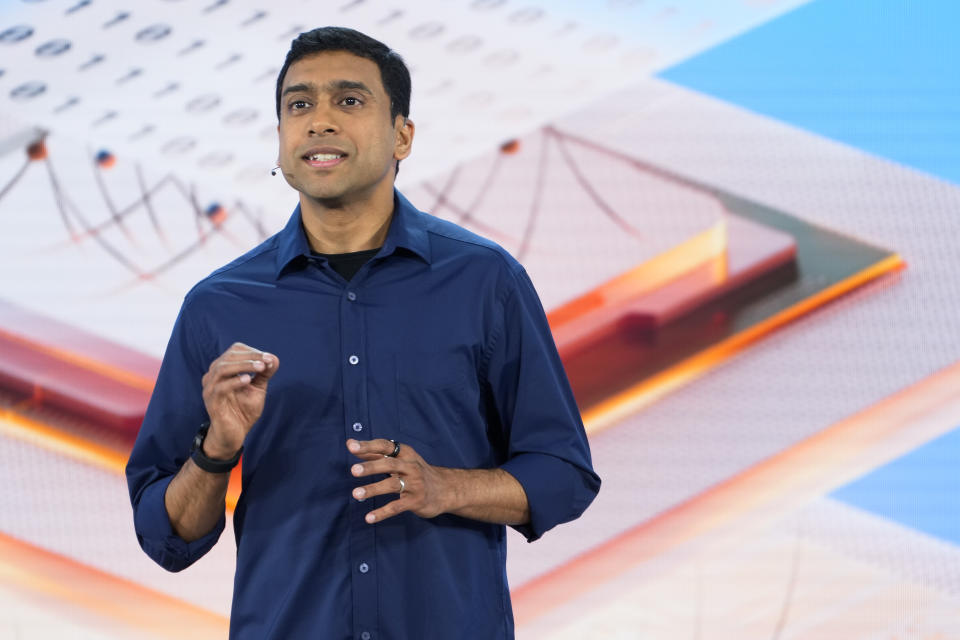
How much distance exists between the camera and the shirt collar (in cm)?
128

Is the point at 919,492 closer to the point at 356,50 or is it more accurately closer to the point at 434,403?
the point at 434,403

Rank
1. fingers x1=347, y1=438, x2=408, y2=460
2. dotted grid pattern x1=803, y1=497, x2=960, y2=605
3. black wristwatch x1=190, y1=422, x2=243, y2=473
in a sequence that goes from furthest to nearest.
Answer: dotted grid pattern x1=803, y1=497, x2=960, y2=605 → black wristwatch x1=190, y1=422, x2=243, y2=473 → fingers x1=347, y1=438, x2=408, y2=460

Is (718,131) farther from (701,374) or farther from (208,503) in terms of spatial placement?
(208,503)

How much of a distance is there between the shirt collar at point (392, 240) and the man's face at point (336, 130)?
1.6 inches

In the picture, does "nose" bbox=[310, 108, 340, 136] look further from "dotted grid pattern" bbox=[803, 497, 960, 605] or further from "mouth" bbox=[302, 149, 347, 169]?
"dotted grid pattern" bbox=[803, 497, 960, 605]

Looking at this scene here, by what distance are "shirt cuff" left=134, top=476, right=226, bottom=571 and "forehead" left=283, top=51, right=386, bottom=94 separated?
484 millimetres

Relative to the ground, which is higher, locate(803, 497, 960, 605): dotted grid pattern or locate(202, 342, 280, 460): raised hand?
locate(202, 342, 280, 460): raised hand

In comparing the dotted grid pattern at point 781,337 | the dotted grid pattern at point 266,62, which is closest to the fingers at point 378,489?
the dotted grid pattern at point 781,337

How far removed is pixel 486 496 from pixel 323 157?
1.36ft

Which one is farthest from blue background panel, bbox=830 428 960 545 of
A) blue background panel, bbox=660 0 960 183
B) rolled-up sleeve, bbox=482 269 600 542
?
rolled-up sleeve, bbox=482 269 600 542

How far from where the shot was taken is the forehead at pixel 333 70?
1.31 meters

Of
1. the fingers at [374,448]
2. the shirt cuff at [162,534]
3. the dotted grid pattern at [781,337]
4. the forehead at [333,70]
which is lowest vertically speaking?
the dotted grid pattern at [781,337]

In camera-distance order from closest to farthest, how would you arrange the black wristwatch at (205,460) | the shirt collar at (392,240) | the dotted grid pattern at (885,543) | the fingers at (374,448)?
the fingers at (374,448) → the black wristwatch at (205,460) → the shirt collar at (392,240) → the dotted grid pattern at (885,543)

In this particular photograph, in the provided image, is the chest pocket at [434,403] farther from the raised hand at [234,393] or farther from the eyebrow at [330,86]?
the eyebrow at [330,86]
